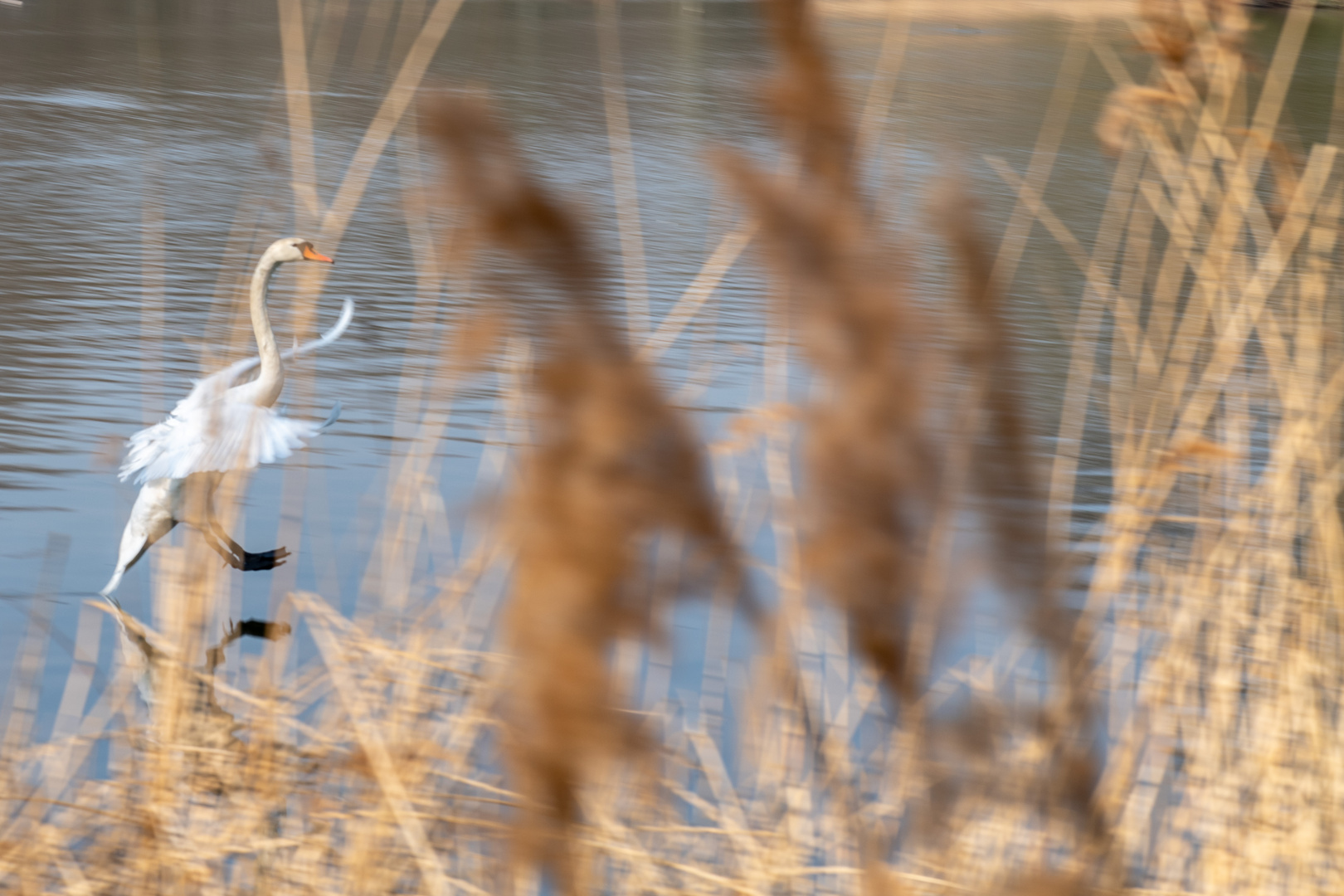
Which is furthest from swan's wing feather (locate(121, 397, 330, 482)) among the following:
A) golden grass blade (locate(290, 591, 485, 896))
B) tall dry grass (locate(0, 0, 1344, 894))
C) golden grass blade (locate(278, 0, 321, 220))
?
golden grass blade (locate(278, 0, 321, 220))

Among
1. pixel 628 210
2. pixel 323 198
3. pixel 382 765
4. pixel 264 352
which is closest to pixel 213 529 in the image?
pixel 382 765

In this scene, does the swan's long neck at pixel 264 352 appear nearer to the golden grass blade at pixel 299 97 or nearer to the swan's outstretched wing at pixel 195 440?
the swan's outstretched wing at pixel 195 440

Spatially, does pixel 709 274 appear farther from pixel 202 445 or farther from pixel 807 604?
pixel 202 445

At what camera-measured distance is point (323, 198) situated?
19.1 ft

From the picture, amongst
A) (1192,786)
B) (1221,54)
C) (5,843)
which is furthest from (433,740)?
(1221,54)

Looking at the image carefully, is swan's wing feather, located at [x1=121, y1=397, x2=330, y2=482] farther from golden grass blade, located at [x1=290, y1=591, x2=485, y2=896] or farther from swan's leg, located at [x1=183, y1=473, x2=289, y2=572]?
golden grass blade, located at [x1=290, y1=591, x2=485, y2=896]

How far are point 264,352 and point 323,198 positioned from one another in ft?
9.87

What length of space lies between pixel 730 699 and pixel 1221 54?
5.16 ft

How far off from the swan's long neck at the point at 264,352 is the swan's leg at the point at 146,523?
0.29 m

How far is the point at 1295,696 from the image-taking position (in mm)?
1385

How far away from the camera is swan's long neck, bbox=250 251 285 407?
2.95 m

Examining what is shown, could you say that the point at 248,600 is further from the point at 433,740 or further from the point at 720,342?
the point at 720,342

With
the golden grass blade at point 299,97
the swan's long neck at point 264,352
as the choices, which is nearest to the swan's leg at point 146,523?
the swan's long neck at point 264,352

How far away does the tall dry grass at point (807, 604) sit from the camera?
16.3 inches
